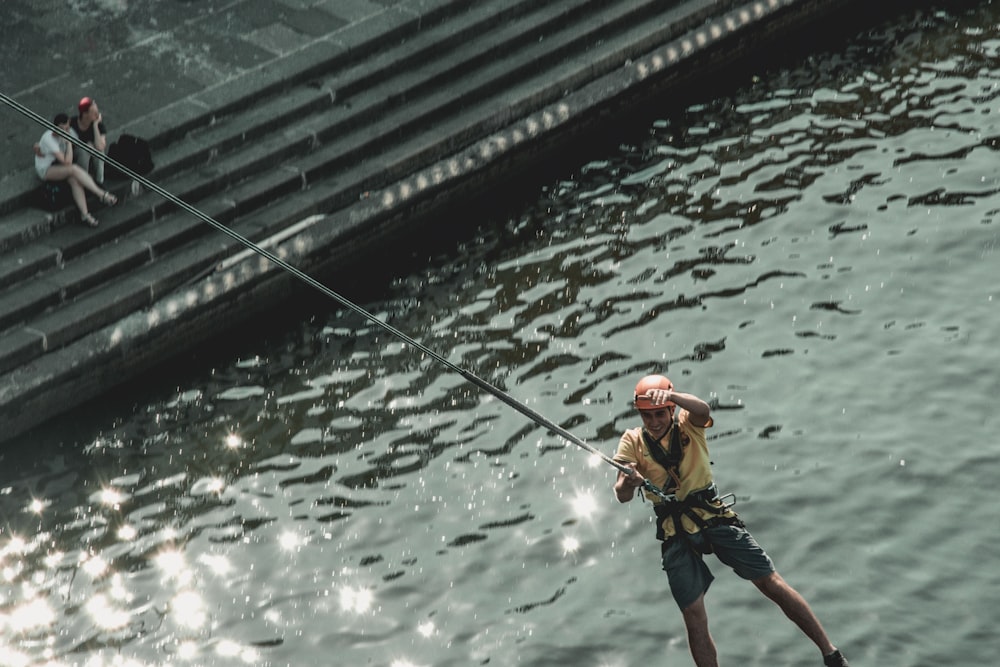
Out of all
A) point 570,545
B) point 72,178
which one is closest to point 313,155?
point 72,178

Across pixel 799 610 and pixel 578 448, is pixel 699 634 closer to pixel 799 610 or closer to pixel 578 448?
pixel 799 610

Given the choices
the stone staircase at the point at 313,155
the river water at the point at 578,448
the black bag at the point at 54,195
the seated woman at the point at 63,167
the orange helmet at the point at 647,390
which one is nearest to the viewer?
the orange helmet at the point at 647,390

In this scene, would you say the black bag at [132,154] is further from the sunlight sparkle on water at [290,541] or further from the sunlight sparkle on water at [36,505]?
the sunlight sparkle on water at [290,541]

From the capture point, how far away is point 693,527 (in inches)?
373

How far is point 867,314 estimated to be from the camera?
44.2 feet

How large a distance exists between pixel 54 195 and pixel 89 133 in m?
0.72

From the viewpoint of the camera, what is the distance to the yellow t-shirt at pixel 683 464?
941 cm

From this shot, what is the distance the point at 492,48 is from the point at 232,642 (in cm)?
897

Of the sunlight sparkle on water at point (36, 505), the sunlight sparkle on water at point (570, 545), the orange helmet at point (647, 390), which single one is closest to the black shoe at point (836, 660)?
the orange helmet at point (647, 390)

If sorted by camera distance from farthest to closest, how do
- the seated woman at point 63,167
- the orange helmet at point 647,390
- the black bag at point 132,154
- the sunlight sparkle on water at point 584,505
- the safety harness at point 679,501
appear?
the black bag at point 132,154 < the seated woman at point 63,167 < the sunlight sparkle on water at point 584,505 < the safety harness at point 679,501 < the orange helmet at point 647,390

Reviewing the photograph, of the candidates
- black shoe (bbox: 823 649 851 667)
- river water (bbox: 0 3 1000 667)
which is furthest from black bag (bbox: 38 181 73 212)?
black shoe (bbox: 823 649 851 667)

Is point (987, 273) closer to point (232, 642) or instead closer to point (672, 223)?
point (672, 223)

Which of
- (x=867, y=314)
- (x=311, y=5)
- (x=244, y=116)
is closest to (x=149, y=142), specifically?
(x=244, y=116)

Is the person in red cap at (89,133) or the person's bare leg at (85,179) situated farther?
the person in red cap at (89,133)
